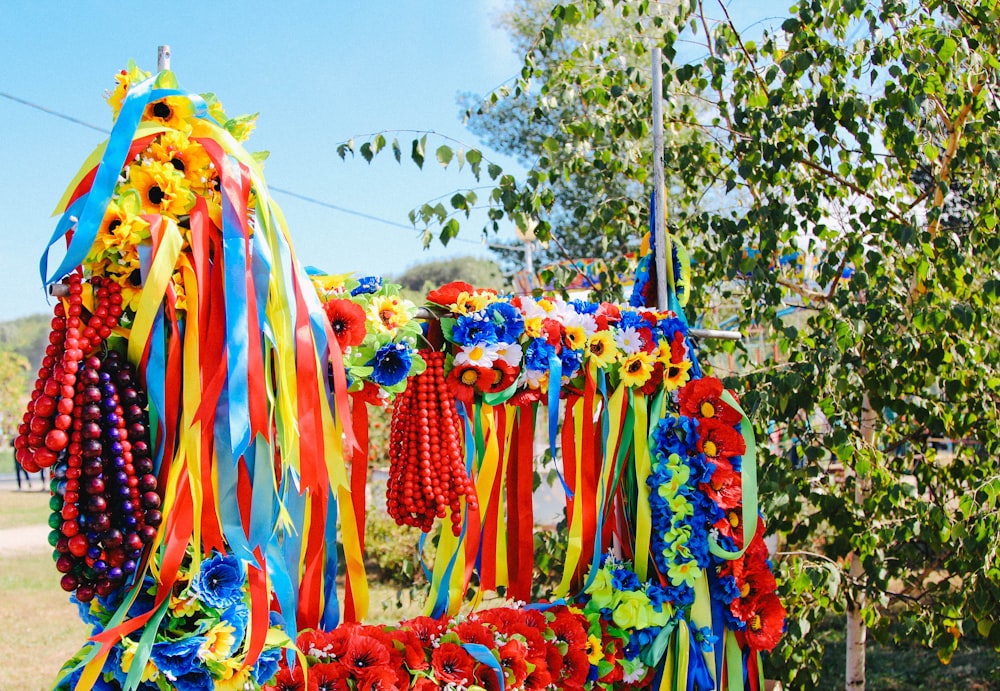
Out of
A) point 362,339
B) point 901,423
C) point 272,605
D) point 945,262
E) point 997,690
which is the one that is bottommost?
point 997,690

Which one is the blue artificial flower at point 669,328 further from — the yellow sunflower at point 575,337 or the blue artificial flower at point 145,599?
the blue artificial flower at point 145,599

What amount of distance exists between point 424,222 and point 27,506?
1050cm

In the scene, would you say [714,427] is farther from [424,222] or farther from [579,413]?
[424,222]

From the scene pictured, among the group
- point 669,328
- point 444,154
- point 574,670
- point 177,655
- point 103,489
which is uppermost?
point 444,154

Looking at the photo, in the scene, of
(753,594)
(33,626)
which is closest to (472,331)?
(753,594)

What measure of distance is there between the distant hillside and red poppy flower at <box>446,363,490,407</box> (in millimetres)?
38727

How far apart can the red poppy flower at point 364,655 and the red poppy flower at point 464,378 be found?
1.92 ft

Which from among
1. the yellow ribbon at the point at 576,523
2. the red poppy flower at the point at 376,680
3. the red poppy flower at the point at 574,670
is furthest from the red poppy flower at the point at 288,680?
the yellow ribbon at the point at 576,523

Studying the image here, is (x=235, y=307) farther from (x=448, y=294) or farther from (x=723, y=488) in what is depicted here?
(x=723, y=488)

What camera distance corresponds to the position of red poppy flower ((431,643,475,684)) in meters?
1.90

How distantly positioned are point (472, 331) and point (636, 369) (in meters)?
0.60

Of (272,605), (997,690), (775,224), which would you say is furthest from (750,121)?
(997,690)

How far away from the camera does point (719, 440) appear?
95.3 inches

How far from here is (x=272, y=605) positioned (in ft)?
5.64
